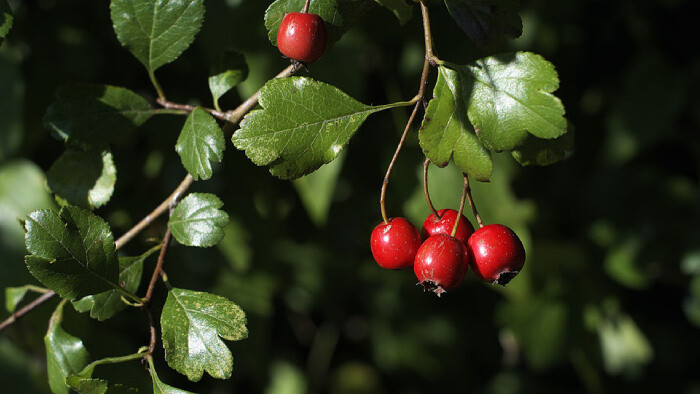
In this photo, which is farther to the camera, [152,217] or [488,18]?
[152,217]

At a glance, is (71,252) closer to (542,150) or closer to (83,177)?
(83,177)

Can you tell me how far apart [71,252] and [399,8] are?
1.52 ft

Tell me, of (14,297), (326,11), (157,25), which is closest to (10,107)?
(14,297)

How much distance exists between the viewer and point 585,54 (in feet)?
5.99

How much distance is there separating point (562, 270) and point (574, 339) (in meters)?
0.24

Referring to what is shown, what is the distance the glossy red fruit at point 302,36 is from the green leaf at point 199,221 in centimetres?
21

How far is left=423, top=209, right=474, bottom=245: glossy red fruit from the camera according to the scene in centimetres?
84

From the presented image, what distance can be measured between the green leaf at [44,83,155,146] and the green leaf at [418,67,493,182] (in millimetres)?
406

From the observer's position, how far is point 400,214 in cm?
146

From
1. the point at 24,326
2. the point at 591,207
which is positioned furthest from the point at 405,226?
the point at 591,207

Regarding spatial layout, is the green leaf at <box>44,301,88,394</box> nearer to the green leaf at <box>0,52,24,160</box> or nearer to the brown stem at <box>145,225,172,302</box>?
the brown stem at <box>145,225,172,302</box>

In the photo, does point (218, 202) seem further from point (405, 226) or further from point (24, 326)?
point (24, 326)

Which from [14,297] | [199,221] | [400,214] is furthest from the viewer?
[400,214]

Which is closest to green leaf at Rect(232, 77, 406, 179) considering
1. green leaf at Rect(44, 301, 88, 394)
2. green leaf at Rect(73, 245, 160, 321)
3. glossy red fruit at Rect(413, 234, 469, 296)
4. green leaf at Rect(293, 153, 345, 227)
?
glossy red fruit at Rect(413, 234, 469, 296)
